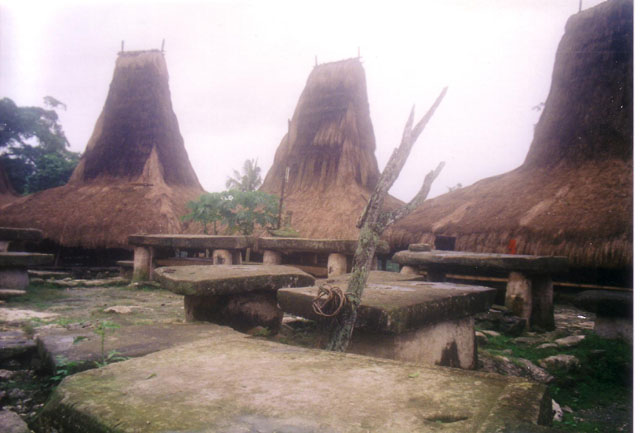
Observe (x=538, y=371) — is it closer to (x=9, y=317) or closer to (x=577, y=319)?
(x=577, y=319)

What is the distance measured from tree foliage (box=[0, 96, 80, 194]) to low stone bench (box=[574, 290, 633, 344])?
17633mm

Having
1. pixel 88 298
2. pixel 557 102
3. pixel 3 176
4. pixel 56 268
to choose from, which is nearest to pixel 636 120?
pixel 88 298

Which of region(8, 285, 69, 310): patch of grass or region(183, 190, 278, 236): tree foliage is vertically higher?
region(183, 190, 278, 236): tree foliage

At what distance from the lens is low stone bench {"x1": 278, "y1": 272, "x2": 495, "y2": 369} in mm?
2603

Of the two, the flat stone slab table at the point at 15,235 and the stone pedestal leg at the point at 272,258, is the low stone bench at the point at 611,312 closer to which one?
the stone pedestal leg at the point at 272,258

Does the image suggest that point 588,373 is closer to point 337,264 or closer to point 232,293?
point 232,293

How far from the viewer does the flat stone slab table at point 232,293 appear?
3473 mm

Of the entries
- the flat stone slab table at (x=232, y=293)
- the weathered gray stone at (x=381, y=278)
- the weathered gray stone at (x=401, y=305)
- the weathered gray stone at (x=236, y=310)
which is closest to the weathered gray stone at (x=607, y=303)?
the weathered gray stone at (x=381, y=278)

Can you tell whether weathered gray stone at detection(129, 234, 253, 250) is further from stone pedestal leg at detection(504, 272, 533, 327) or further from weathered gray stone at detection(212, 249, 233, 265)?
stone pedestal leg at detection(504, 272, 533, 327)

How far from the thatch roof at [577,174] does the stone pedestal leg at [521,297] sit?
9.31ft

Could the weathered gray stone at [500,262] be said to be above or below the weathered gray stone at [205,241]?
below

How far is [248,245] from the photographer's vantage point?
7457 mm

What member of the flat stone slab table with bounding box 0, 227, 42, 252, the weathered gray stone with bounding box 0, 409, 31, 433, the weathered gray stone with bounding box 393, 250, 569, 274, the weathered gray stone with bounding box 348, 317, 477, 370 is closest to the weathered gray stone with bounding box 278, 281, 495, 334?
the weathered gray stone with bounding box 348, 317, 477, 370

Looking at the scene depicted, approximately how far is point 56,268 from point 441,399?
13183 mm
